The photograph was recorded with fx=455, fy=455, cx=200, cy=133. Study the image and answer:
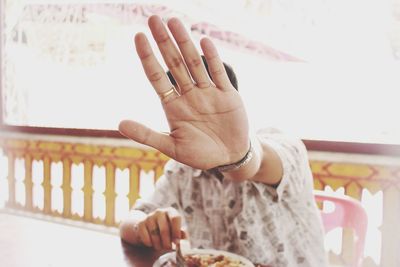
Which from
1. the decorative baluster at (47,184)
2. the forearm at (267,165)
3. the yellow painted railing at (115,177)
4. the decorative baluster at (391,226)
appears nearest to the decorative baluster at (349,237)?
the yellow painted railing at (115,177)

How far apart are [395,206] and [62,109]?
2.58 m

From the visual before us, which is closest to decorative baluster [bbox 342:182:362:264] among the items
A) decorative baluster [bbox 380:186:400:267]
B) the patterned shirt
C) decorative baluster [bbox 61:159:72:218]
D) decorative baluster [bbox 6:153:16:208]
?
decorative baluster [bbox 380:186:400:267]

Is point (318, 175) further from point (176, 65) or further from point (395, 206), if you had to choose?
point (176, 65)

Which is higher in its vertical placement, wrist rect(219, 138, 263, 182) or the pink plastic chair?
wrist rect(219, 138, 263, 182)

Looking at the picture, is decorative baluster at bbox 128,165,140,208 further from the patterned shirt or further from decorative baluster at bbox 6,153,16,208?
the patterned shirt

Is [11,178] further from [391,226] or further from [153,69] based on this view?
[153,69]

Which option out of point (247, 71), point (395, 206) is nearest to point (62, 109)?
point (247, 71)

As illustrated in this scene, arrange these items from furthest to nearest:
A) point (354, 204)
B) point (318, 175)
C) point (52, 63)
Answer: point (52, 63) < point (318, 175) < point (354, 204)

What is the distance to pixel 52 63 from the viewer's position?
3.68 meters

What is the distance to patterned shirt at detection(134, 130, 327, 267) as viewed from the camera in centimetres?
134

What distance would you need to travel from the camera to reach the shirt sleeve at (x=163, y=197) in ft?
5.00

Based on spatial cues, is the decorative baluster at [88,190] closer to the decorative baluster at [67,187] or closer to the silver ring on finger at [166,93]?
the decorative baluster at [67,187]

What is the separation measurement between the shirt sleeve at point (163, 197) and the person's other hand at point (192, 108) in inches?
20.4

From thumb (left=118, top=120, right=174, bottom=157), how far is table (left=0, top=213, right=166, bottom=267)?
34cm
